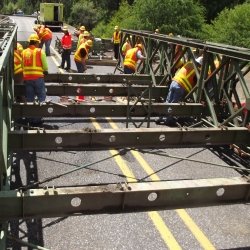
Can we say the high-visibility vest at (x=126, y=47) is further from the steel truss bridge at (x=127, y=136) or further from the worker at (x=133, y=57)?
the steel truss bridge at (x=127, y=136)

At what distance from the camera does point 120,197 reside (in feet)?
12.9

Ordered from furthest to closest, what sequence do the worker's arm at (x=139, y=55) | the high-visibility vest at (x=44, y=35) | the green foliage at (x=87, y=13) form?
the green foliage at (x=87, y=13) < the high-visibility vest at (x=44, y=35) < the worker's arm at (x=139, y=55)

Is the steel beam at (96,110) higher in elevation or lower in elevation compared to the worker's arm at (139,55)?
lower

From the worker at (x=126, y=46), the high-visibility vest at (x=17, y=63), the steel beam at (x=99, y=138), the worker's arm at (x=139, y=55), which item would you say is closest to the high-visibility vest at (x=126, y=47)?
the worker at (x=126, y=46)

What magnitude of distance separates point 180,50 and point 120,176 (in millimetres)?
5476

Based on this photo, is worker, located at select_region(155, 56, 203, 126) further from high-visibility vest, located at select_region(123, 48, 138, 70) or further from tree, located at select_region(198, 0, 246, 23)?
tree, located at select_region(198, 0, 246, 23)

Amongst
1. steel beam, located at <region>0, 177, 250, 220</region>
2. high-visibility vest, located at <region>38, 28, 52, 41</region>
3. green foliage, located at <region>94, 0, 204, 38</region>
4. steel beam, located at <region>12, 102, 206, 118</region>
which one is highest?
green foliage, located at <region>94, 0, 204, 38</region>

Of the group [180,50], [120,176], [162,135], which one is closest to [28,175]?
[120,176]

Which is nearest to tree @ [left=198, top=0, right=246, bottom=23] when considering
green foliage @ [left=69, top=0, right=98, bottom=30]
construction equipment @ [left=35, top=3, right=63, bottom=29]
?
construction equipment @ [left=35, top=3, right=63, bottom=29]

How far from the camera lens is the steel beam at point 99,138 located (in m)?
5.94

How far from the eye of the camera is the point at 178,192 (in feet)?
13.2

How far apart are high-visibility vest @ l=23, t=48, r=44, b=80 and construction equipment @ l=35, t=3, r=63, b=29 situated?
4259 centimetres

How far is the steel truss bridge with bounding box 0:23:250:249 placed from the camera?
3812mm

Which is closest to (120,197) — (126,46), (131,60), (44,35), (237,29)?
(131,60)
